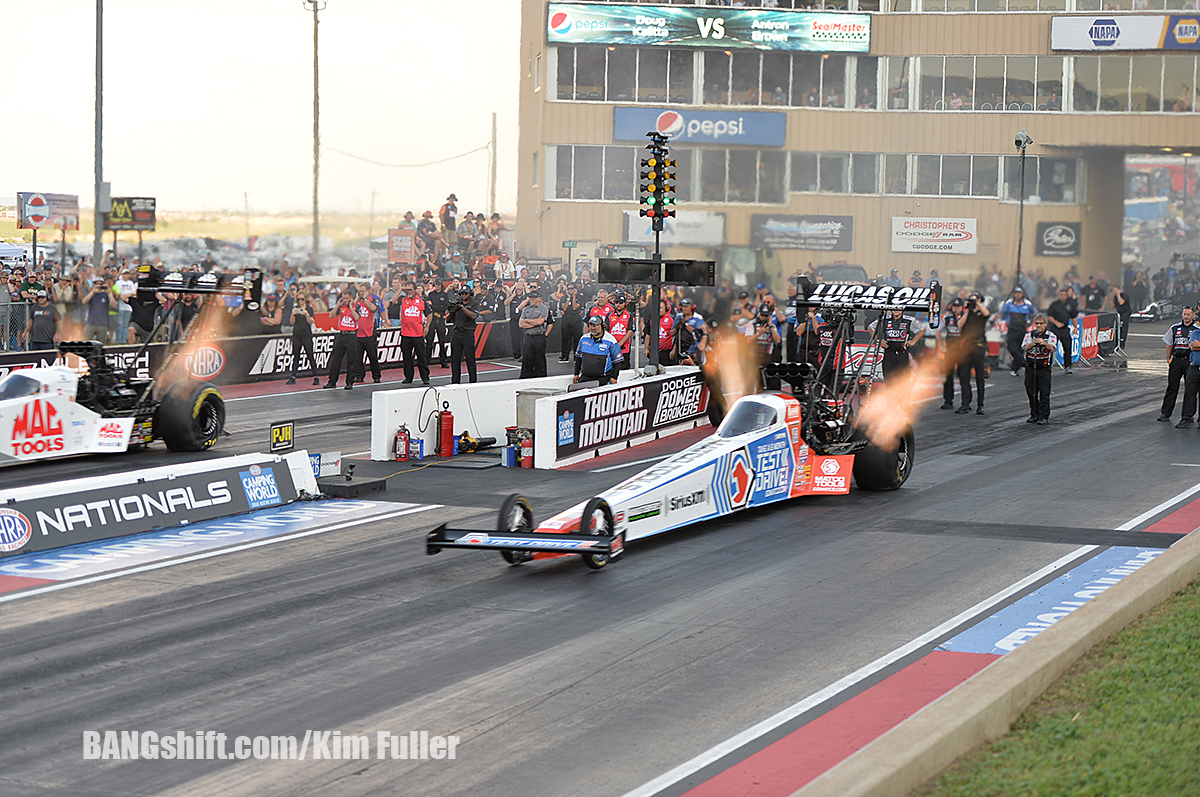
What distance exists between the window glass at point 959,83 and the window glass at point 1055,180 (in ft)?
13.0

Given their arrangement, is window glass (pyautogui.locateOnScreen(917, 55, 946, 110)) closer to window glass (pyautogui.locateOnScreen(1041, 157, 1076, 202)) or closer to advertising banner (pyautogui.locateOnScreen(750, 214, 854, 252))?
window glass (pyautogui.locateOnScreen(1041, 157, 1076, 202))

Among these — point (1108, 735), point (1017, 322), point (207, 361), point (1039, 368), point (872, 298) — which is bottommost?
point (1108, 735)

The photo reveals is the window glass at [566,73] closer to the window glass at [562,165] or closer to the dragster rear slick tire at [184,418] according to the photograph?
the window glass at [562,165]

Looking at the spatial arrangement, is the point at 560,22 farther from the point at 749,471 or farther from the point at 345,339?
the point at 749,471

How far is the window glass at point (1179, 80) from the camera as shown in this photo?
56.7 m

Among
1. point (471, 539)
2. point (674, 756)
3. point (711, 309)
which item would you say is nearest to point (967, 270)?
point (711, 309)

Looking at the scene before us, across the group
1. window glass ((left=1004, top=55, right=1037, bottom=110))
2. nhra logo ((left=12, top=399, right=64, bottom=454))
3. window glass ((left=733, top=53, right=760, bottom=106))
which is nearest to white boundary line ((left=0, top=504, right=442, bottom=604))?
nhra logo ((left=12, top=399, right=64, bottom=454))

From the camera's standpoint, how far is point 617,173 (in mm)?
59156

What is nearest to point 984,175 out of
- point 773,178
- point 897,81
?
point 897,81

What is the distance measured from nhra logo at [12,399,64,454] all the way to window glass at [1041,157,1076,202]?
4759 centimetres

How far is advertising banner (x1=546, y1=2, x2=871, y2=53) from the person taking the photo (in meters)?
58.6

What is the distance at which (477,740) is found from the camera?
7605 millimetres

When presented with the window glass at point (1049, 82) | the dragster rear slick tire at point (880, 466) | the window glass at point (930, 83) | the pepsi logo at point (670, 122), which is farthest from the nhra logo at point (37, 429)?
the window glass at point (1049, 82)

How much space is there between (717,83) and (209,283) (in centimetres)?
4384
